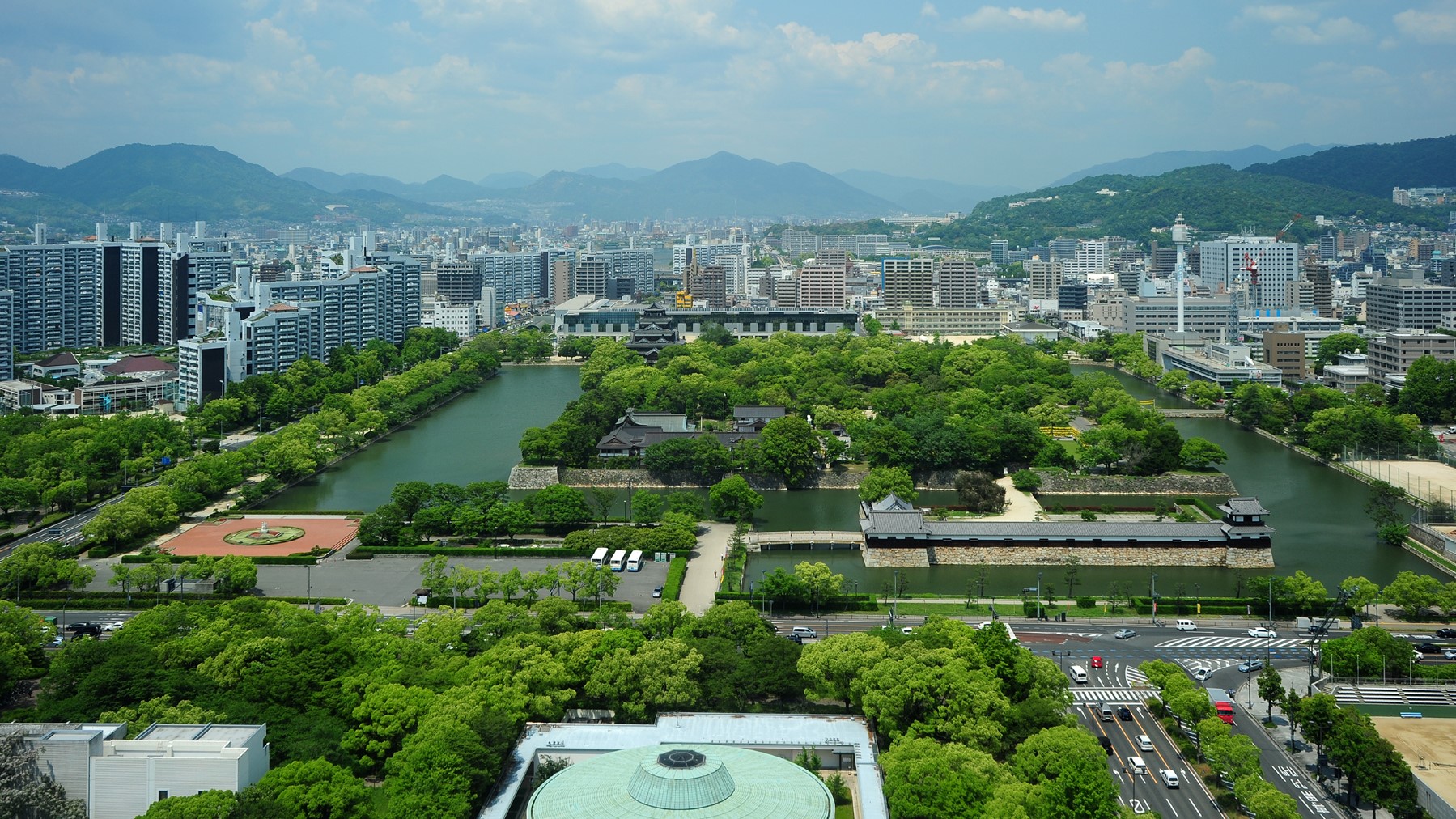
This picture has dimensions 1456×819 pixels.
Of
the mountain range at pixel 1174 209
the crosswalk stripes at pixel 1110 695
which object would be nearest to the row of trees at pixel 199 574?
the crosswalk stripes at pixel 1110 695

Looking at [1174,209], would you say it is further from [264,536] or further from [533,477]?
[264,536]

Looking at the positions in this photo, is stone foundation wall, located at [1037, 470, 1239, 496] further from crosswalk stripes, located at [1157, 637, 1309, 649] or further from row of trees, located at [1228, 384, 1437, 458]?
crosswalk stripes, located at [1157, 637, 1309, 649]

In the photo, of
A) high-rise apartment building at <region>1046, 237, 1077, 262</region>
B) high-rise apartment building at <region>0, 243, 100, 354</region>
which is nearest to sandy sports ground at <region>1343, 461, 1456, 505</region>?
high-rise apartment building at <region>0, 243, 100, 354</region>

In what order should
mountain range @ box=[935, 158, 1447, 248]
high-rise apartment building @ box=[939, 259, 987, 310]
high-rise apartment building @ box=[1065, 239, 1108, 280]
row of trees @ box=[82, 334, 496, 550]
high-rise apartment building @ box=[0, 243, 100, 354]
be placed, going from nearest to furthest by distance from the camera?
row of trees @ box=[82, 334, 496, 550] → high-rise apartment building @ box=[0, 243, 100, 354] → high-rise apartment building @ box=[939, 259, 987, 310] → high-rise apartment building @ box=[1065, 239, 1108, 280] → mountain range @ box=[935, 158, 1447, 248]

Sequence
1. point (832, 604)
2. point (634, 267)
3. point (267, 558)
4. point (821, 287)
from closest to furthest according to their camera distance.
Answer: point (832, 604), point (267, 558), point (821, 287), point (634, 267)

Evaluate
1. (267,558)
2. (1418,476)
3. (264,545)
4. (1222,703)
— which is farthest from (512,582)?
(1418,476)

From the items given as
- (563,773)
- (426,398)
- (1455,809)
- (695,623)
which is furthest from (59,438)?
(1455,809)

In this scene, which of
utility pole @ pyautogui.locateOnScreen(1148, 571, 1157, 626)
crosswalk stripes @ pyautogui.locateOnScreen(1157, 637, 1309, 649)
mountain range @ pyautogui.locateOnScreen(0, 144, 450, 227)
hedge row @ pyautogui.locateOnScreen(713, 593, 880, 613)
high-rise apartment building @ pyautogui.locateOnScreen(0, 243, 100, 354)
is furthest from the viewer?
mountain range @ pyautogui.locateOnScreen(0, 144, 450, 227)
